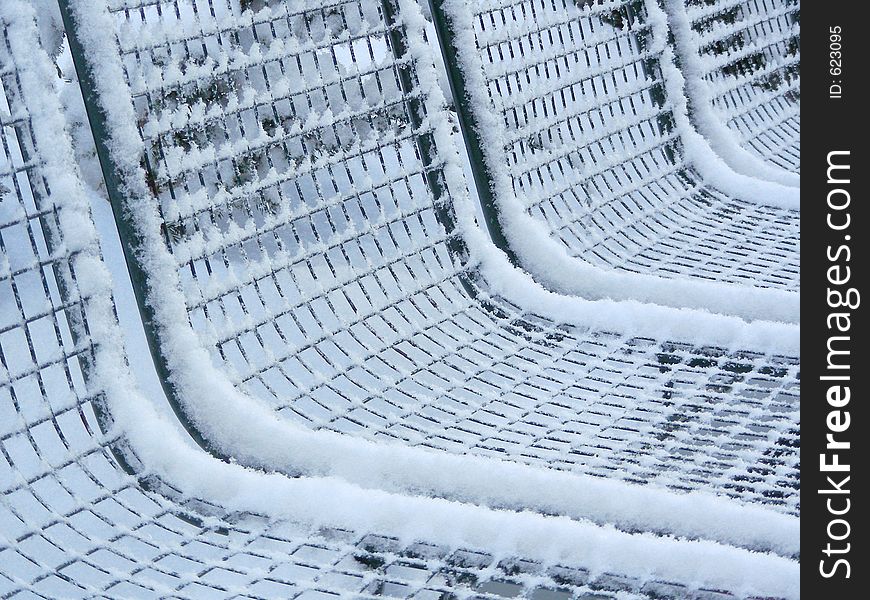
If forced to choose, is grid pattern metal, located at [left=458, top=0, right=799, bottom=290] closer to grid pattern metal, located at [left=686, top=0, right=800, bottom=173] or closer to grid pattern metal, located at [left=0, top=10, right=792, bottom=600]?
grid pattern metal, located at [left=686, top=0, right=800, bottom=173]

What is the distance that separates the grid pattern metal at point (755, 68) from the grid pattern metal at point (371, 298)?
0.85 metres

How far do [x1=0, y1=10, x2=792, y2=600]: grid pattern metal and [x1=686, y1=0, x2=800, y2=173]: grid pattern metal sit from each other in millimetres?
1323

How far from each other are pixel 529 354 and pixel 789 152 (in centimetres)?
117

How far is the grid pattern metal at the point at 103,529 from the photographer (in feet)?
2.50

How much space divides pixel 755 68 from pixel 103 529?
1749mm

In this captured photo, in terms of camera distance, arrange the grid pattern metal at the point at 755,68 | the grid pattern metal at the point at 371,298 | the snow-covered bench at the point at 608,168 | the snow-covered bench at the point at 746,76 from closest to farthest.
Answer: the grid pattern metal at the point at 371,298 → the snow-covered bench at the point at 608,168 → the snow-covered bench at the point at 746,76 → the grid pattern metal at the point at 755,68

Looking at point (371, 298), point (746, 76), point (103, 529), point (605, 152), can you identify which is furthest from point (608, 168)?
point (103, 529)

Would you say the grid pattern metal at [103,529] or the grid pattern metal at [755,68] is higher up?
the grid pattern metal at [755,68]

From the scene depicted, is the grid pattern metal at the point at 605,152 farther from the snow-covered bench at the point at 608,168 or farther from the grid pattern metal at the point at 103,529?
the grid pattern metal at the point at 103,529

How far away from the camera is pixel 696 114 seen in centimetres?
184
